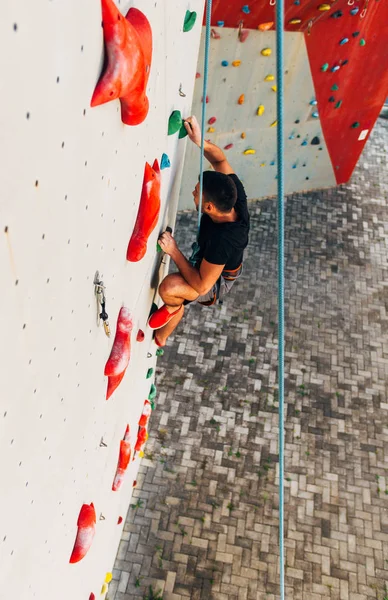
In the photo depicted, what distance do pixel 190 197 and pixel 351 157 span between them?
5.98ft

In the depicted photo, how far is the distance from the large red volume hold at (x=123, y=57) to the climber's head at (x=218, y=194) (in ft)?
4.16

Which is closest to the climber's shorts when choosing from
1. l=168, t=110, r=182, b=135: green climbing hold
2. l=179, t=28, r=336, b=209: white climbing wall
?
l=168, t=110, r=182, b=135: green climbing hold

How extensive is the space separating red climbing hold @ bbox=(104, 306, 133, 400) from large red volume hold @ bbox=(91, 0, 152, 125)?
634 mm

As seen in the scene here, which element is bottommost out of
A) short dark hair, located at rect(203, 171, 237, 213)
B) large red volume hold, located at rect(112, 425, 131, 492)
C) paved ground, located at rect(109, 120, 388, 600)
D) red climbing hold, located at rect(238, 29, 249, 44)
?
paved ground, located at rect(109, 120, 388, 600)

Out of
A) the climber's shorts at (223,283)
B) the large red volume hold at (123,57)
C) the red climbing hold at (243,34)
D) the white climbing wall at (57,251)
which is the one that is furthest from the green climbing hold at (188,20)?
the red climbing hold at (243,34)

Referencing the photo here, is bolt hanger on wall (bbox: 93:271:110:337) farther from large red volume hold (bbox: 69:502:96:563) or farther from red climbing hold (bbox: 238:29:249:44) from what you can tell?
red climbing hold (bbox: 238:29:249:44)

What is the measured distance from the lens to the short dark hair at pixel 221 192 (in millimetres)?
2225

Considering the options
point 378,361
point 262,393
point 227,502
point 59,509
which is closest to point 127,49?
point 59,509

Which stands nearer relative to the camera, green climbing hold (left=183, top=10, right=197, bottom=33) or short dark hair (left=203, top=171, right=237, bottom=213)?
green climbing hold (left=183, top=10, right=197, bottom=33)

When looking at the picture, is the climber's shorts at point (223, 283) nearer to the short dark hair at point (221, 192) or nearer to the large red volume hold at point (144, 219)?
the short dark hair at point (221, 192)

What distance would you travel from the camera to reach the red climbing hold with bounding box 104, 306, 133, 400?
1390mm

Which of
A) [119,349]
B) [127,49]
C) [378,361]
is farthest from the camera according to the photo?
[378,361]

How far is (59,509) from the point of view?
119 centimetres

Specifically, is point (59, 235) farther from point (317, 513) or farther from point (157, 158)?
point (317, 513)
